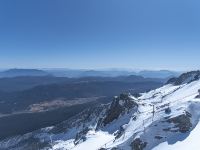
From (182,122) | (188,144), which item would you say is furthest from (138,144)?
(188,144)

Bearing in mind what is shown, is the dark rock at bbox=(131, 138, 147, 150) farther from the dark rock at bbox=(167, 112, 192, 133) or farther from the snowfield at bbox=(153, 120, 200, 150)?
the dark rock at bbox=(167, 112, 192, 133)

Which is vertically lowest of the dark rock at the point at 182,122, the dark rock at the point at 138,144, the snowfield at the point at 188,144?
the dark rock at the point at 138,144

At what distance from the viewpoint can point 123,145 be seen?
97.6 metres

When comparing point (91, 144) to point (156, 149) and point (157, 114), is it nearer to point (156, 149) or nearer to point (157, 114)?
point (157, 114)

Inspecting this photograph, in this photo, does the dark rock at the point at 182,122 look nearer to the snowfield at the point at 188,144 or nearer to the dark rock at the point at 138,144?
the snowfield at the point at 188,144

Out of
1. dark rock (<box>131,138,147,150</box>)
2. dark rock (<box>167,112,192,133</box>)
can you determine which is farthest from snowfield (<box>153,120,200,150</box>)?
dark rock (<box>131,138,147,150</box>)

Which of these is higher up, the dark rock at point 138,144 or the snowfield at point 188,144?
the snowfield at point 188,144

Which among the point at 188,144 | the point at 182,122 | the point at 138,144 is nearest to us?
the point at 188,144

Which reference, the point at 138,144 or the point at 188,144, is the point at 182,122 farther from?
the point at 138,144

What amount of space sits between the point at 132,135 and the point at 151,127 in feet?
19.4

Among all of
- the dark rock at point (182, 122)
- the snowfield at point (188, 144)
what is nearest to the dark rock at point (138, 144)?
the snowfield at point (188, 144)

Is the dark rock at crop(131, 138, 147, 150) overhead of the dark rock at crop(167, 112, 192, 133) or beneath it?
beneath

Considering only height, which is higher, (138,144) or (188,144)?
(188,144)

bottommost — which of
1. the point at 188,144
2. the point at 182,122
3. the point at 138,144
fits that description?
the point at 138,144
